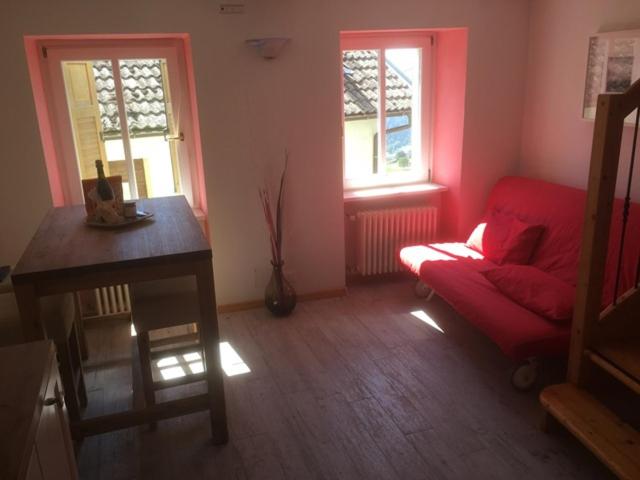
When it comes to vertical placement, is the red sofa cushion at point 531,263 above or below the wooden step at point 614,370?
above

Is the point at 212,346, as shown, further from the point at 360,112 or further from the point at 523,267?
the point at 360,112

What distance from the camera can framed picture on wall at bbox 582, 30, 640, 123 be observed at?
10.3 feet

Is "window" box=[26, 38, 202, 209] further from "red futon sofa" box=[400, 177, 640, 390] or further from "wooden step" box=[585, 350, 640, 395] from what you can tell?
"wooden step" box=[585, 350, 640, 395]

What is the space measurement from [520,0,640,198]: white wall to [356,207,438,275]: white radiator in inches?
33.9

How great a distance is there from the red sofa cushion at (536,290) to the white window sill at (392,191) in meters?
1.10

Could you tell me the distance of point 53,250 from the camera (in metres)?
2.27

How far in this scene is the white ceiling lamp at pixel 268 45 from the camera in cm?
340

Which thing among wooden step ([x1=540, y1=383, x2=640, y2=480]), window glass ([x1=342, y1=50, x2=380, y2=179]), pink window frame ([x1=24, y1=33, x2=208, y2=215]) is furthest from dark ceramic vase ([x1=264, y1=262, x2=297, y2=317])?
wooden step ([x1=540, y1=383, x2=640, y2=480])

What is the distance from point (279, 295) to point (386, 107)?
164 centimetres

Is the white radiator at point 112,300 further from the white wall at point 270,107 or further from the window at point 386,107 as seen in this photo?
the window at point 386,107

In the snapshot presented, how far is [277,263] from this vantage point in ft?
12.2

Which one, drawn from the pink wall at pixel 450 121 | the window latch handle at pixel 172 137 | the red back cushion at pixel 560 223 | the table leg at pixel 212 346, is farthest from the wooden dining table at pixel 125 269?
the pink wall at pixel 450 121

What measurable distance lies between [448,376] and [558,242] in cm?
111

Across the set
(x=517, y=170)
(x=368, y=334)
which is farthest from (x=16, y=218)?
(x=517, y=170)
